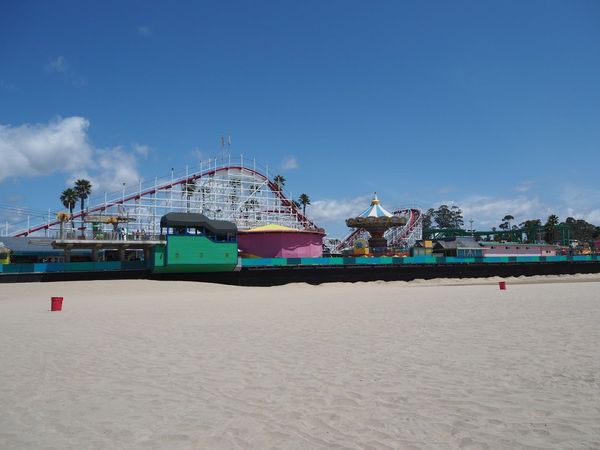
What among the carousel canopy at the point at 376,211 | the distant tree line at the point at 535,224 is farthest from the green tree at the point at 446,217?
the carousel canopy at the point at 376,211

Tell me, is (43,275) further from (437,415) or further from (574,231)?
(574,231)

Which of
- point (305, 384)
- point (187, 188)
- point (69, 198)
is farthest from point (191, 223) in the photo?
point (69, 198)

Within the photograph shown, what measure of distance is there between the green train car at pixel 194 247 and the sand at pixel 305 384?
19.0 m

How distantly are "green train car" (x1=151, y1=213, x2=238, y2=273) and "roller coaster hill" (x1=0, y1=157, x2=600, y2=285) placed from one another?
71 mm

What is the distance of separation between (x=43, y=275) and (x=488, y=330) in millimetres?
29168

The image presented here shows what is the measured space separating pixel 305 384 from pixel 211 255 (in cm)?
2660

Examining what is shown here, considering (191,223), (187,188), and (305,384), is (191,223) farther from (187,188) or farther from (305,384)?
(305,384)

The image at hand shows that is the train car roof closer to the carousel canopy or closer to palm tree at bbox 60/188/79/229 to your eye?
the carousel canopy

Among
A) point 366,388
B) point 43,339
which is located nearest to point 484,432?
point 366,388

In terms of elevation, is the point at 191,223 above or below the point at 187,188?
below

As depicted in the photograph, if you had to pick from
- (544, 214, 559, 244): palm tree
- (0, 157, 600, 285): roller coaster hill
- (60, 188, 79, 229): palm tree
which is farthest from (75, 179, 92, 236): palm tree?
(544, 214, 559, 244): palm tree

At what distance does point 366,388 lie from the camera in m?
5.55

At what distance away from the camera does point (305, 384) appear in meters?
5.78

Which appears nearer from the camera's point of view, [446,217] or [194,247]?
[194,247]
